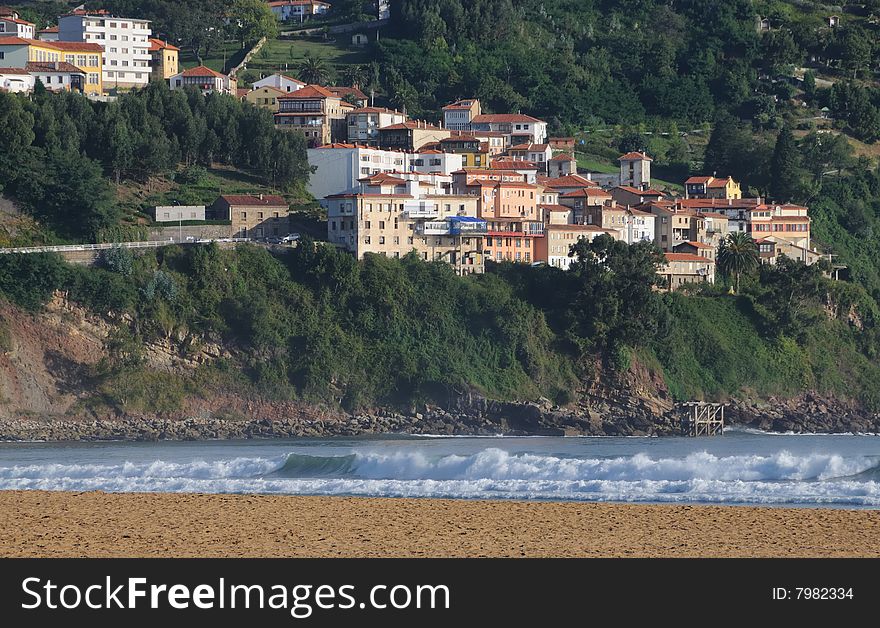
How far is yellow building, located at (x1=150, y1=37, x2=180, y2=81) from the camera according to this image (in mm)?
106938

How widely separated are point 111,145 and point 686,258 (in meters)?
26.7

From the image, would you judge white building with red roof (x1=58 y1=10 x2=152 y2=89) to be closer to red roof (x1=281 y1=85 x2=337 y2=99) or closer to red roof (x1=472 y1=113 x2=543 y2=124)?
red roof (x1=281 y1=85 x2=337 y2=99)

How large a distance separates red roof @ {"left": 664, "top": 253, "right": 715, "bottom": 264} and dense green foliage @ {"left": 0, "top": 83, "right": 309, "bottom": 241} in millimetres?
17800

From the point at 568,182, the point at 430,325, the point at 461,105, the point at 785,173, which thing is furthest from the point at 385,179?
the point at 785,173

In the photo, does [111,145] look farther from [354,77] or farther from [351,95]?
[354,77]

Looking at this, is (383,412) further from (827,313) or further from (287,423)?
(827,313)

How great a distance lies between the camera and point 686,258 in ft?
279

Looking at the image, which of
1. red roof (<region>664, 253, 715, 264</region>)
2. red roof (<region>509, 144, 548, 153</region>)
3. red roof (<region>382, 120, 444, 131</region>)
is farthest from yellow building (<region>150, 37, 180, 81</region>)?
red roof (<region>664, 253, 715, 264</region>)


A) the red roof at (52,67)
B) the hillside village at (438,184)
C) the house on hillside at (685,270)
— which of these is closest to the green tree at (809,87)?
the hillside village at (438,184)

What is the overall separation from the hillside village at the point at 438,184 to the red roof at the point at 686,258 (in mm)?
66

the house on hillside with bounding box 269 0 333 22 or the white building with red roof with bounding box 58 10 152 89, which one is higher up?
the house on hillside with bounding box 269 0 333 22

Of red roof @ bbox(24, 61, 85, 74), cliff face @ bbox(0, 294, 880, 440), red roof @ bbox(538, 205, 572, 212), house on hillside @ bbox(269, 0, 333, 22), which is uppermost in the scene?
house on hillside @ bbox(269, 0, 333, 22)
